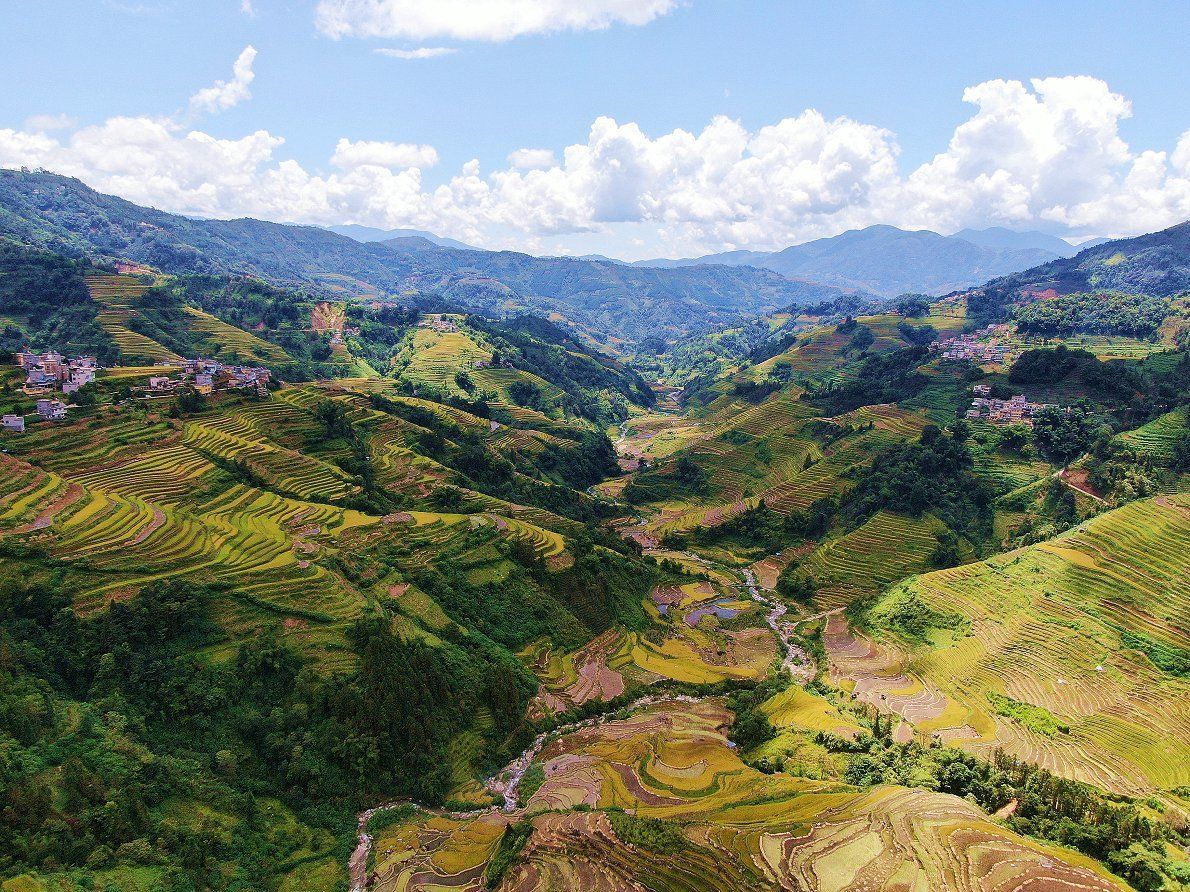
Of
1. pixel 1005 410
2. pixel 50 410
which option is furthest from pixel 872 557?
pixel 50 410

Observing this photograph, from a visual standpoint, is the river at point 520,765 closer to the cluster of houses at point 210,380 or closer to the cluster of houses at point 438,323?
the cluster of houses at point 210,380

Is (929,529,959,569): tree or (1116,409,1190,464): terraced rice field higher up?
(1116,409,1190,464): terraced rice field

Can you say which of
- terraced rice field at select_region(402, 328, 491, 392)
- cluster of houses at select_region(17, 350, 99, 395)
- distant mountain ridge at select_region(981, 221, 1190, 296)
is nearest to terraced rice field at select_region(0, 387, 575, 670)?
cluster of houses at select_region(17, 350, 99, 395)

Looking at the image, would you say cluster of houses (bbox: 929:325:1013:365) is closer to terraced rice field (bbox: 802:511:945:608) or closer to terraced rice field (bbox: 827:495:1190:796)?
terraced rice field (bbox: 802:511:945:608)

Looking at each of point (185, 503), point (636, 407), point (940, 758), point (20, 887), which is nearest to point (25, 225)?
point (636, 407)

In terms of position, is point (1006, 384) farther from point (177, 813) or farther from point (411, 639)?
point (177, 813)

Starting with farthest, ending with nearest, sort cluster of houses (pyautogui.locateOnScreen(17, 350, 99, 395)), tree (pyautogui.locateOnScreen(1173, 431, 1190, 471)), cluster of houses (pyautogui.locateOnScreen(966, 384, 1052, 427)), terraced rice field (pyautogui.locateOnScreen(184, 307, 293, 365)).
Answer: terraced rice field (pyautogui.locateOnScreen(184, 307, 293, 365)) < cluster of houses (pyautogui.locateOnScreen(966, 384, 1052, 427)) < tree (pyautogui.locateOnScreen(1173, 431, 1190, 471)) < cluster of houses (pyautogui.locateOnScreen(17, 350, 99, 395))
